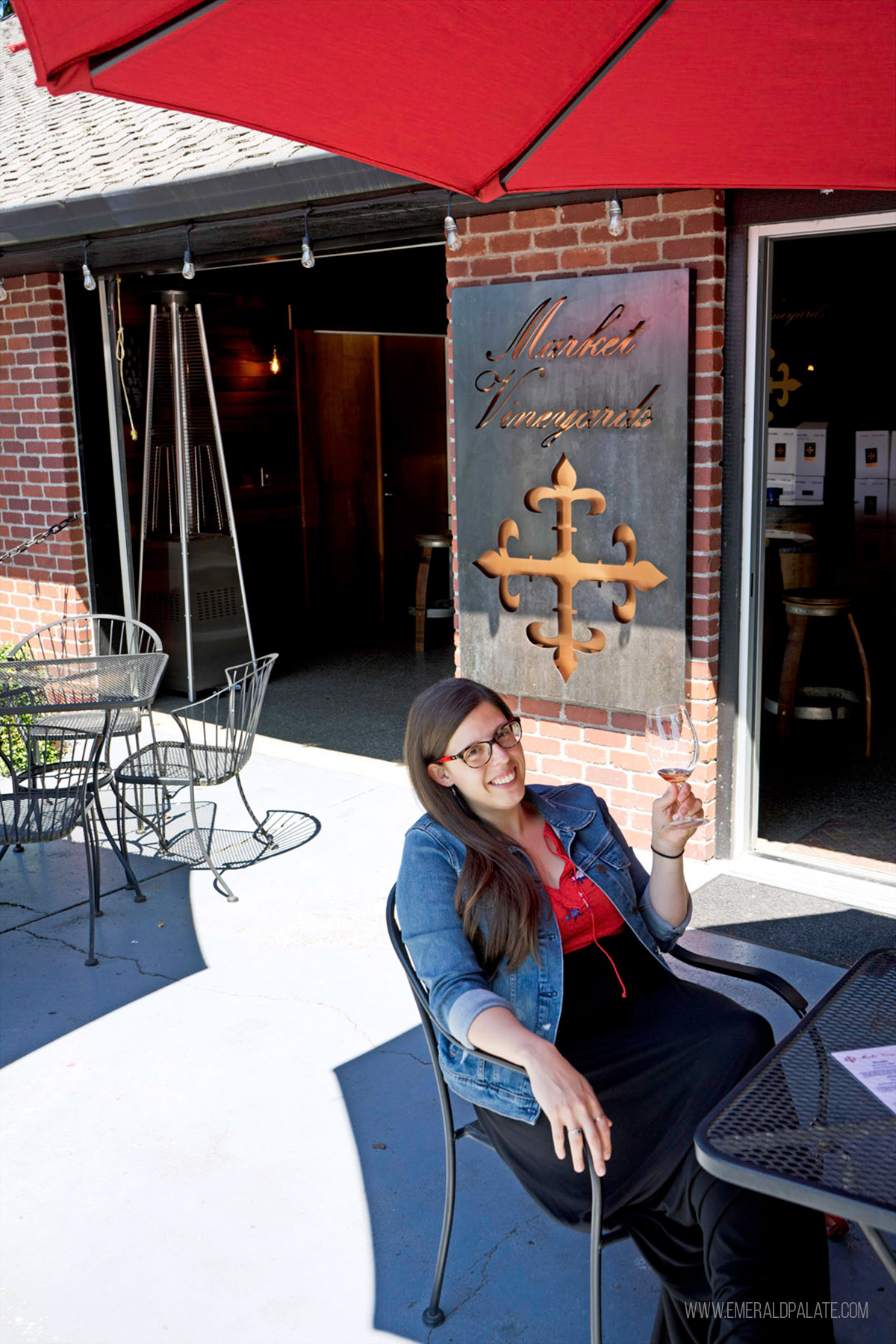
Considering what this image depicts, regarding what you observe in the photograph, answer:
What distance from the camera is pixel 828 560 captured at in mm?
8906

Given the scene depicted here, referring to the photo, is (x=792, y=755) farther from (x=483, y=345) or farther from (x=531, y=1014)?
(x=531, y=1014)

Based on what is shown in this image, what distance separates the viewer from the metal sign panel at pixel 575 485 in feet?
13.8

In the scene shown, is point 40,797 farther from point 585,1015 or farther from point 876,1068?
point 876,1068

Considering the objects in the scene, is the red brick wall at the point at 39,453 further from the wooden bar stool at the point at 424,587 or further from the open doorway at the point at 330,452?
the wooden bar stool at the point at 424,587

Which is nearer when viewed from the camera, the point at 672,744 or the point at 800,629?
the point at 672,744

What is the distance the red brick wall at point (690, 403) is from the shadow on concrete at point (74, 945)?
160cm

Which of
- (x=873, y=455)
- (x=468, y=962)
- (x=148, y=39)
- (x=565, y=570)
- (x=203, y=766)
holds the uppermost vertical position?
(x=148, y=39)

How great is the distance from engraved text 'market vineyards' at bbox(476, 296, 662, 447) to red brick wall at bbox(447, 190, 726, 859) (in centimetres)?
18

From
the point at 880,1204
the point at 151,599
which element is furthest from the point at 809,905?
the point at 151,599

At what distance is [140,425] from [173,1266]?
5.92 m

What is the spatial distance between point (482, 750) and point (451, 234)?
291 centimetres

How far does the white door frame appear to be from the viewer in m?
3.98

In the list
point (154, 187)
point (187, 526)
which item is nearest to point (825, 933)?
point (154, 187)

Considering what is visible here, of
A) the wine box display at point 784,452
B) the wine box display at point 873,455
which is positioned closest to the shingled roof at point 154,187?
the wine box display at point 784,452
